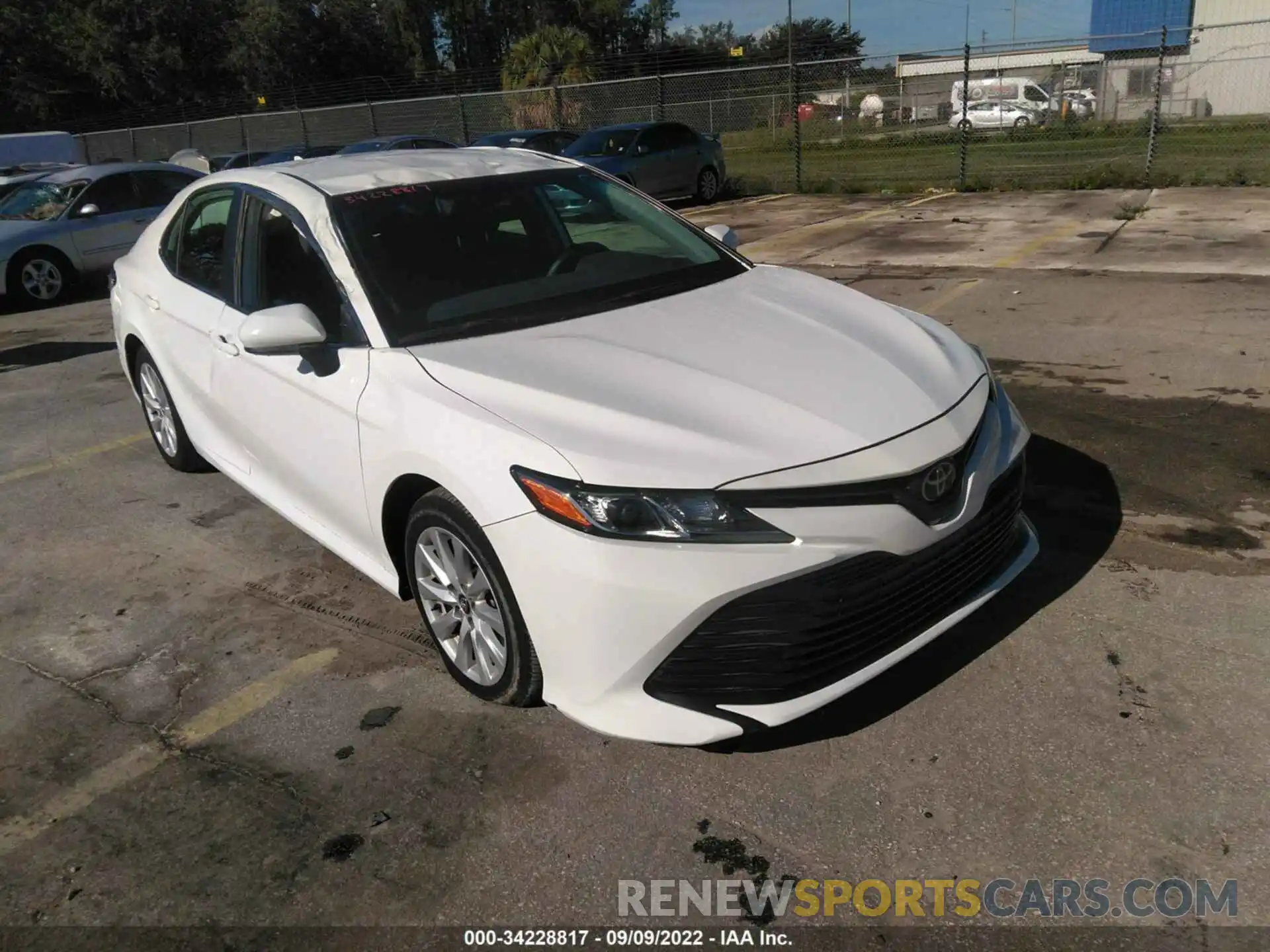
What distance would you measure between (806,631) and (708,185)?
1619cm

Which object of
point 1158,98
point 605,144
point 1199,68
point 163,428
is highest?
point 1199,68

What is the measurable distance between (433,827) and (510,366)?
4.31 ft

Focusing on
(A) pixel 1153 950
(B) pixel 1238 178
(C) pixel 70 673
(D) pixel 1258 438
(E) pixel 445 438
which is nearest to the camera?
(A) pixel 1153 950

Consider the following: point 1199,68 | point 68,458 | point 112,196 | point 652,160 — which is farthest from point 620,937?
point 1199,68

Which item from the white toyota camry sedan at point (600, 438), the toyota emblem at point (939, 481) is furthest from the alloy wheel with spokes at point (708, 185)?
the toyota emblem at point (939, 481)

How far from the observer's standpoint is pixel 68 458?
6.00 m

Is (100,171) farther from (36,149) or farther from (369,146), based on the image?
(36,149)

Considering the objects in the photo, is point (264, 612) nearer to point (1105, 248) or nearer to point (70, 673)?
point (70, 673)

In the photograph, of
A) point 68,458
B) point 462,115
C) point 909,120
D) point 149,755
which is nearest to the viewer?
point 149,755

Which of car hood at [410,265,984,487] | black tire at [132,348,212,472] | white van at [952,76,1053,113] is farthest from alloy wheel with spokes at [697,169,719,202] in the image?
car hood at [410,265,984,487]

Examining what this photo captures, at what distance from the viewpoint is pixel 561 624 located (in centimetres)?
268

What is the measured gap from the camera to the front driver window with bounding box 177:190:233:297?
4320mm

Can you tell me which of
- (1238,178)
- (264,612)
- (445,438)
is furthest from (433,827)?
(1238,178)

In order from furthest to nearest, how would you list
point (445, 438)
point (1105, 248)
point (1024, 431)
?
1. point (1105, 248)
2. point (1024, 431)
3. point (445, 438)
